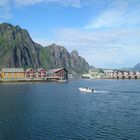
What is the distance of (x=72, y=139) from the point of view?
157ft

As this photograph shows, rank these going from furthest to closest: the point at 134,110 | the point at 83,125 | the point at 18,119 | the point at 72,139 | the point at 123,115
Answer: the point at 134,110 → the point at 123,115 → the point at 18,119 → the point at 83,125 → the point at 72,139

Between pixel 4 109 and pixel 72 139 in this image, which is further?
pixel 4 109

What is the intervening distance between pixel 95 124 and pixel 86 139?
11.3 m

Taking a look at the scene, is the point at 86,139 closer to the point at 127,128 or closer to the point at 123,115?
the point at 127,128

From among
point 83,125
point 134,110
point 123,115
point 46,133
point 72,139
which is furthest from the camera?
point 134,110

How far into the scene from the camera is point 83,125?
57.9 m

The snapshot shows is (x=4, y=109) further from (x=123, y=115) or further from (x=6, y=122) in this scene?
(x=123, y=115)

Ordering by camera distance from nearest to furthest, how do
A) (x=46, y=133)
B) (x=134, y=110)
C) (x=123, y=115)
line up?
1. (x=46, y=133)
2. (x=123, y=115)
3. (x=134, y=110)

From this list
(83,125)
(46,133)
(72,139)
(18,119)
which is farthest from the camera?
(18,119)

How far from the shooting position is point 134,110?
7788 cm

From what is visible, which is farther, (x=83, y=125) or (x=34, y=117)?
(x=34, y=117)

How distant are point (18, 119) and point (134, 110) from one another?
30894mm

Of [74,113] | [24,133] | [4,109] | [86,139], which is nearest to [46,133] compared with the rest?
[24,133]

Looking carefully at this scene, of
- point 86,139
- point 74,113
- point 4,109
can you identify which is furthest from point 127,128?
point 4,109
